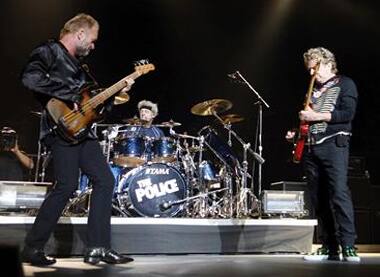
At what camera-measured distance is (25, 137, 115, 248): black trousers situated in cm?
316

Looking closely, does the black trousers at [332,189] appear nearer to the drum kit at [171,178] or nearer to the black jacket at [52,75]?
the drum kit at [171,178]

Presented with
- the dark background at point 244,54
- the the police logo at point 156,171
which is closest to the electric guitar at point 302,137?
the the police logo at point 156,171

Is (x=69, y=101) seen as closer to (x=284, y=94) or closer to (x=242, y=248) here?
(x=242, y=248)

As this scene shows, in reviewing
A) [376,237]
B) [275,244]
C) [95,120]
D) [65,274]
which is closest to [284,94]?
[376,237]

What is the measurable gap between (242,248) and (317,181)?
1111 millimetres

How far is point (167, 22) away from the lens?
25.1 feet

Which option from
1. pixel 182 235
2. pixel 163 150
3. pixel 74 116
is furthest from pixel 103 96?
pixel 163 150

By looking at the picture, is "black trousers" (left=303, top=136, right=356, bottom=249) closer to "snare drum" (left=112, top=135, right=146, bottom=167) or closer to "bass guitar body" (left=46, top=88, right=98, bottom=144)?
"bass guitar body" (left=46, top=88, right=98, bottom=144)

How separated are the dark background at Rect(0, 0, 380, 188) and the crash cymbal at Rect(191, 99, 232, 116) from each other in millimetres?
1820

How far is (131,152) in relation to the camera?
541 centimetres

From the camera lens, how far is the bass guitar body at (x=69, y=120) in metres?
3.15

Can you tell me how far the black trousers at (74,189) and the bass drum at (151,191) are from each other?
1866 mm

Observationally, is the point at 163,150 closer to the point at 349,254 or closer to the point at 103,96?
the point at 103,96

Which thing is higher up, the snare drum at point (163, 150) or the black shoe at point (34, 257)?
the snare drum at point (163, 150)
